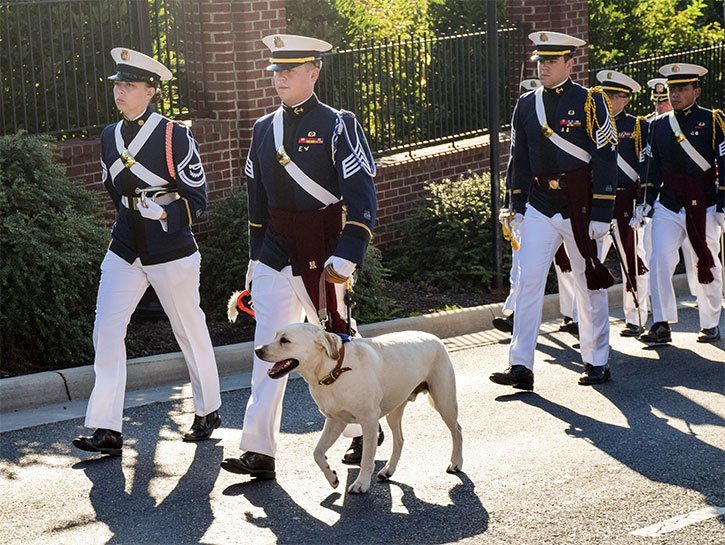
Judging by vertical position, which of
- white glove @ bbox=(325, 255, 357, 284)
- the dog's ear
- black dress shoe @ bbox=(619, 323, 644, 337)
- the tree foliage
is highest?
the tree foliage

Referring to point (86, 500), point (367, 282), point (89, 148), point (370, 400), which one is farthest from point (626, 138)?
point (86, 500)

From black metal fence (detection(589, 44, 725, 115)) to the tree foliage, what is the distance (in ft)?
2.45

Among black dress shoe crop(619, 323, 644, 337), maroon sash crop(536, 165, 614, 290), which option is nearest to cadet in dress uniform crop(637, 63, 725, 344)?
black dress shoe crop(619, 323, 644, 337)

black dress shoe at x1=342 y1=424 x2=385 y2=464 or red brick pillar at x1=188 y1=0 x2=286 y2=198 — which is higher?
red brick pillar at x1=188 y1=0 x2=286 y2=198

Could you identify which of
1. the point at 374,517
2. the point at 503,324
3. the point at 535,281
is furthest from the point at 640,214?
the point at 374,517

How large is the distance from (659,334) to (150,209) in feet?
16.3

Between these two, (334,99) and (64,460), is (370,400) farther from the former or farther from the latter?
(334,99)

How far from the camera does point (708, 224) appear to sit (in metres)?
10.8

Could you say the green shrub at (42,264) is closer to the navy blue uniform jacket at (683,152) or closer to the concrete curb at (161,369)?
the concrete curb at (161,369)

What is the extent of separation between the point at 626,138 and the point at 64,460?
581 cm

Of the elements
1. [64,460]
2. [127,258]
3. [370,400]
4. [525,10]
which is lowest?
[64,460]

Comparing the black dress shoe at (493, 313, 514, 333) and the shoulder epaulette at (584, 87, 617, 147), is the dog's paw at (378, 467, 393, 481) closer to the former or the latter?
the shoulder epaulette at (584, 87, 617, 147)

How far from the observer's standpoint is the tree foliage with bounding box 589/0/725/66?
60.3ft

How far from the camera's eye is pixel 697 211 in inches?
418
